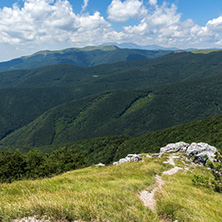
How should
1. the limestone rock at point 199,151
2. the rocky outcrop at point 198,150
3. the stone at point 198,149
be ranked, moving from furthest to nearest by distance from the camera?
the stone at point 198,149 → the limestone rock at point 199,151 → the rocky outcrop at point 198,150

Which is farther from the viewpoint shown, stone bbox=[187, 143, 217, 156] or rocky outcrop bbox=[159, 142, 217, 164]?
stone bbox=[187, 143, 217, 156]

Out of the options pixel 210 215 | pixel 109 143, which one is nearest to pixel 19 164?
pixel 210 215

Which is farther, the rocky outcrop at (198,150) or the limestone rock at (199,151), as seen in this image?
the limestone rock at (199,151)

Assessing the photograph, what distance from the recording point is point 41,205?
618 centimetres

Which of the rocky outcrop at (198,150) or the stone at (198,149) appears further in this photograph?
the stone at (198,149)

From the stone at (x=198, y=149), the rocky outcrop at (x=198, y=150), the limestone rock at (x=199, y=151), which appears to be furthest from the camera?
the stone at (x=198, y=149)

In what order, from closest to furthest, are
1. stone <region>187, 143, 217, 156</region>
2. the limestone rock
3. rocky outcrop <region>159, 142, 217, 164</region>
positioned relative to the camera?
rocky outcrop <region>159, 142, 217, 164</region>, the limestone rock, stone <region>187, 143, 217, 156</region>

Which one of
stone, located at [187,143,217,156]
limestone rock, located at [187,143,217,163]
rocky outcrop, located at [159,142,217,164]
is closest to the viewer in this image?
rocky outcrop, located at [159,142,217,164]

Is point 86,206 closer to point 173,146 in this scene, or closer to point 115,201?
point 115,201

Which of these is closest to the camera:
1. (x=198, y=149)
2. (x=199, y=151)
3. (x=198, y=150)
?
(x=199, y=151)

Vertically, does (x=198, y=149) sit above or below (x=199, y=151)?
above

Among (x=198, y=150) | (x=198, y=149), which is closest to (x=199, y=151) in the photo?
(x=198, y=150)

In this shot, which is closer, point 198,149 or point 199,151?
point 199,151

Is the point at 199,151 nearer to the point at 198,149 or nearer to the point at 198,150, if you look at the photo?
the point at 198,150
